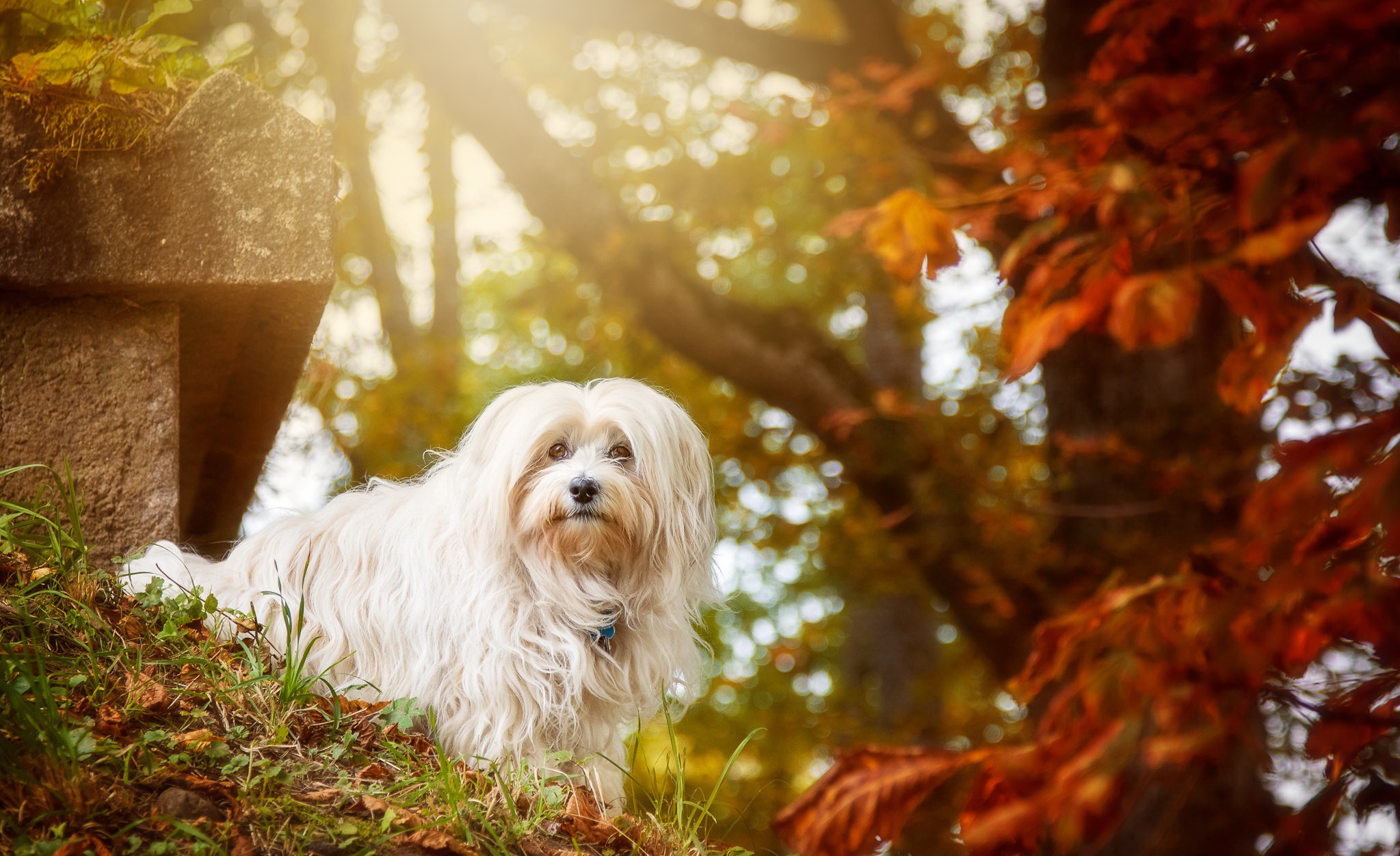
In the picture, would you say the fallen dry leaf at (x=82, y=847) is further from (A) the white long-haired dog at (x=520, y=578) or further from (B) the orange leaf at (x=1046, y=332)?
(B) the orange leaf at (x=1046, y=332)

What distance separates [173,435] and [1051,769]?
8.83ft

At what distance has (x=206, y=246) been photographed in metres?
3.06

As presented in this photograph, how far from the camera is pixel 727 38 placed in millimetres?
7195

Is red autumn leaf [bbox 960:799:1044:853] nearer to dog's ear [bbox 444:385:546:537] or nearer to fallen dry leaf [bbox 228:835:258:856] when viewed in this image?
fallen dry leaf [bbox 228:835:258:856]

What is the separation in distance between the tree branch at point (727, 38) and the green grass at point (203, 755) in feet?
18.1

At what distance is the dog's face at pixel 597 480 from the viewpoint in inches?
120

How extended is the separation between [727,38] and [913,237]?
A: 5.06 metres

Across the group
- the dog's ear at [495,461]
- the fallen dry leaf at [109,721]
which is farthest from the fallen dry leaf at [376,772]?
the dog's ear at [495,461]

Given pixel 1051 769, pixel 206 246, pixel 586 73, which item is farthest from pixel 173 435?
pixel 586 73

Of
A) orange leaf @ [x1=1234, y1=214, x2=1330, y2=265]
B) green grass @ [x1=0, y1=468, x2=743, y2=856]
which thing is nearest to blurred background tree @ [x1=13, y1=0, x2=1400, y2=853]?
orange leaf @ [x1=1234, y1=214, x2=1330, y2=265]

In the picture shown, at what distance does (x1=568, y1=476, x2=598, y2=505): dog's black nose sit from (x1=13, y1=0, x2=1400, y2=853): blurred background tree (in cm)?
112

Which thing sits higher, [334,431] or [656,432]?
[656,432]

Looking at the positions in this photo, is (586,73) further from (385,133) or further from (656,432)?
(656,432)

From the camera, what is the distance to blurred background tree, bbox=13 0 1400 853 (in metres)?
1.75
